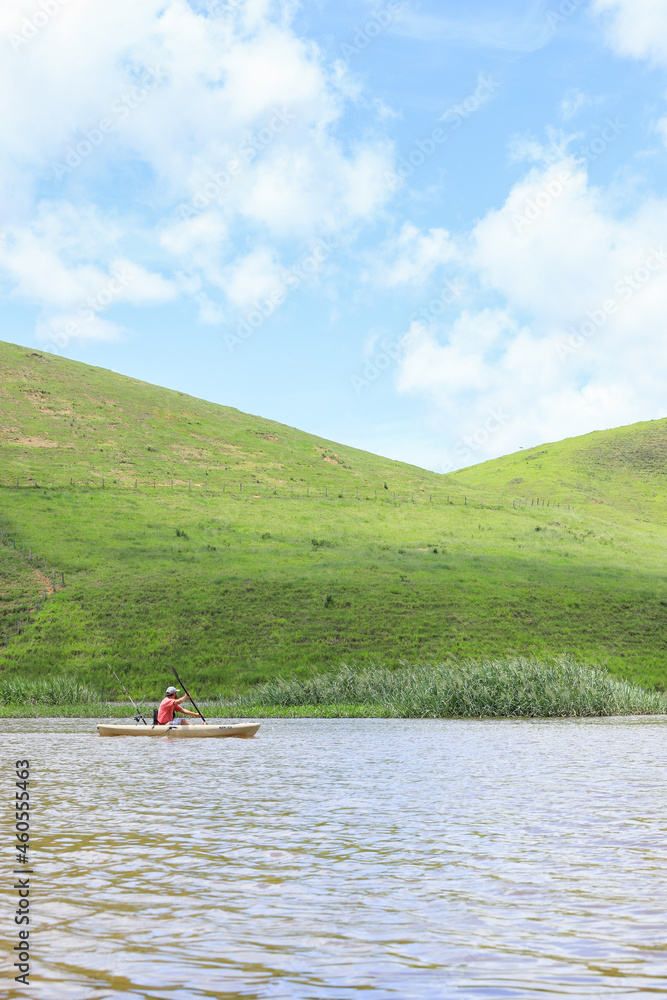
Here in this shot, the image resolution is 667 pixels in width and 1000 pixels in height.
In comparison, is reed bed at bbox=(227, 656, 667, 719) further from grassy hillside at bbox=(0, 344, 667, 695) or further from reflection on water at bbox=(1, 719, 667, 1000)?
reflection on water at bbox=(1, 719, 667, 1000)

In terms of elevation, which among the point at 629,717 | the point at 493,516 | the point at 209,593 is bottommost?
the point at 629,717

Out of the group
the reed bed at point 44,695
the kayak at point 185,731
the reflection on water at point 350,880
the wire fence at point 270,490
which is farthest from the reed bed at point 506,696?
the wire fence at point 270,490

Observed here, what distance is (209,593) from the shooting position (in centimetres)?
7325

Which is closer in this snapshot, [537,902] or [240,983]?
[240,983]

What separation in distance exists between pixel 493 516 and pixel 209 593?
54.6 m

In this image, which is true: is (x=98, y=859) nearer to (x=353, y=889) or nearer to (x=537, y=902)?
(x=353, y=889)

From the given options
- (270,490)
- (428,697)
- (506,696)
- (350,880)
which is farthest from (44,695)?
(270,490)

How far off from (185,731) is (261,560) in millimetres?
52232

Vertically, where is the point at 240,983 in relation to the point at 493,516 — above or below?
below

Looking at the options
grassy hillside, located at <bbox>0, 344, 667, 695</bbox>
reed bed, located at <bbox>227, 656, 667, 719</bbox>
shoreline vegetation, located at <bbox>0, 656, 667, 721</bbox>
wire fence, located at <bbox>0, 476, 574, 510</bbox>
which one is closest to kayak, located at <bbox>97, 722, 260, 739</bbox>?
shoreline vegetation, located at <bbox>0, 656, 667, 721</bbox>

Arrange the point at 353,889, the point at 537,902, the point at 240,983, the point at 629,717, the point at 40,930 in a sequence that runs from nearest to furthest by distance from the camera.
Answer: the point at 240,983 < the point at 40,930 < the point at 537,902 < the point at 353,889 < the point at 629,717

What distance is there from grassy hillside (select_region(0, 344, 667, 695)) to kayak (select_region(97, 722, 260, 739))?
23154 millimetres

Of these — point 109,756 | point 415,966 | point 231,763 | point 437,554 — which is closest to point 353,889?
point 415,966

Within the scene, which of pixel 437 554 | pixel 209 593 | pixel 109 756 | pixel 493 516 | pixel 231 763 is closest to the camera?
pixel 231 763
